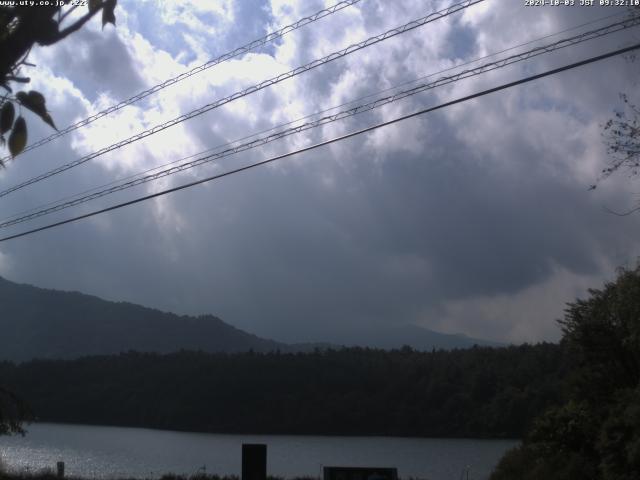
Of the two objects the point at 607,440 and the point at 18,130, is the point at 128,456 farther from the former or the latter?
the point at 18,130

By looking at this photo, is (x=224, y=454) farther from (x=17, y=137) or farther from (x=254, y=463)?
(x=17, y=137)

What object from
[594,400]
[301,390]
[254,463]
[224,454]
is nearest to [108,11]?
[254,463]

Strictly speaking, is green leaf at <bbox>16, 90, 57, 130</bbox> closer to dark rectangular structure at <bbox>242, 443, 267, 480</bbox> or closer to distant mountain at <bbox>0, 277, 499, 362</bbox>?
dark rectangular structure at <bbox>242, 443, 267, 480</bbox>

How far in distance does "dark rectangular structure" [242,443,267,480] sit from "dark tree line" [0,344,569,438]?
33.0 metres

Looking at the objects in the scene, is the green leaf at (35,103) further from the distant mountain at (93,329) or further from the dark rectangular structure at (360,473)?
the distant mountain at (93,329)

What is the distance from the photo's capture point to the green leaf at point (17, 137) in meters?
3.32

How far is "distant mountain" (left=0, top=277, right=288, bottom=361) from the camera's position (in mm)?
136750

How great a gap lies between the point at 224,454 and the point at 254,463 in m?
34.1

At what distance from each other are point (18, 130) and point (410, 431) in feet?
189

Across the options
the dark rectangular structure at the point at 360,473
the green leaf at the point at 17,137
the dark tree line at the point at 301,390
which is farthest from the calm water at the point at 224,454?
the green leaf at the point at 17,137

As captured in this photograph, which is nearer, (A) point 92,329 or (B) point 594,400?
(B) point 594,400

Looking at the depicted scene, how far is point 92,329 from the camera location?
480 feet

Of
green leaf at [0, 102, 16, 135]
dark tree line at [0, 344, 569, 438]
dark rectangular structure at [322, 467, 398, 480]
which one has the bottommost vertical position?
dark rectangular structure at [322, 467, 398, 480]

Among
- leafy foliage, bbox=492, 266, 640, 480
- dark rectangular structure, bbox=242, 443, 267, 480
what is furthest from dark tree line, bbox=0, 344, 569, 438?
dark rectangular structure, bbox=242, 443, 267, 480
